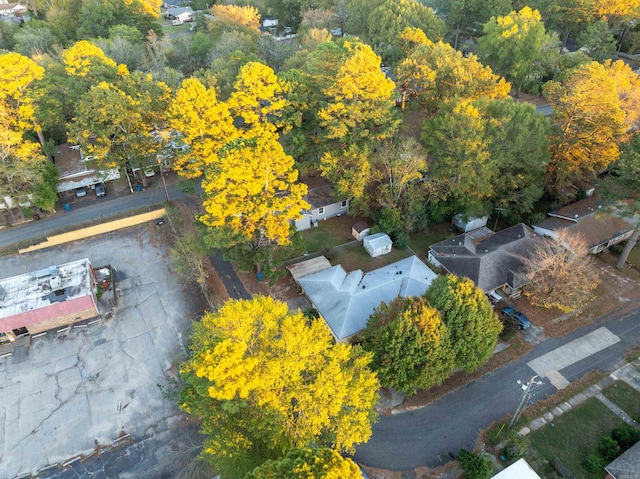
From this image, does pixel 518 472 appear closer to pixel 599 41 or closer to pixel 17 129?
pixel 17 129

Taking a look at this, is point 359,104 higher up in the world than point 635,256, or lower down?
higher up

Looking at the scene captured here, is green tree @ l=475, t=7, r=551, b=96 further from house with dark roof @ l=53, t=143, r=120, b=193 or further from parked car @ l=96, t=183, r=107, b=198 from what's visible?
parked car @ l=96, t=183, r=107, b=198

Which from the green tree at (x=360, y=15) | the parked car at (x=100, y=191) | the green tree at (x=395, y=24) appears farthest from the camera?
the green tree at (x=360, y=15)

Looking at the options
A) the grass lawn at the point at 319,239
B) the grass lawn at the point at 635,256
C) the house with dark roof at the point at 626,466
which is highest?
the house with dark roof at the point at 626,466

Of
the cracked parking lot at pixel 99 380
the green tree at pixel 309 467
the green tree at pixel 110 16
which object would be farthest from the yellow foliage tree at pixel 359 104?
the green tree at pixel 110 16

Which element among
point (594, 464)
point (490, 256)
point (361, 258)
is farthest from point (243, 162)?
point (594, 464)

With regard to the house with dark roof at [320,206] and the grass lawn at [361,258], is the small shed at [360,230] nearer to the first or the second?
the grass lawn at [361,258]

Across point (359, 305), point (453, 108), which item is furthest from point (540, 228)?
point (359, 305)
